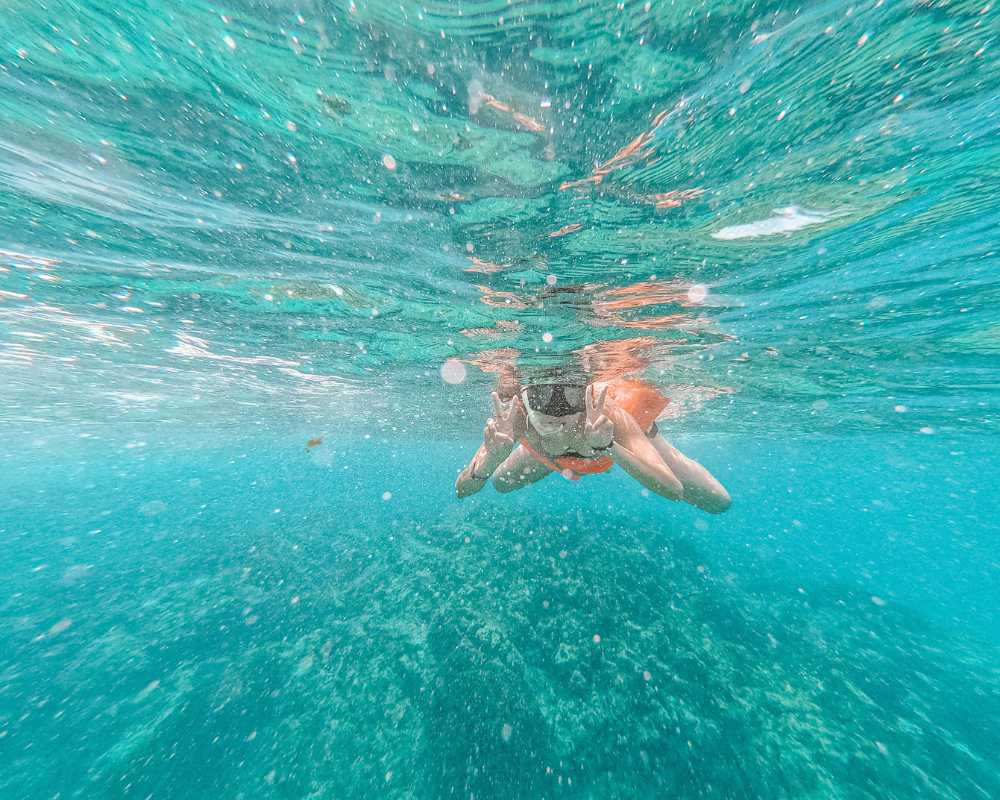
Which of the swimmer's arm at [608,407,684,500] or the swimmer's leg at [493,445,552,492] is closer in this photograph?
the swimmer's arm at [608,407,684,500]

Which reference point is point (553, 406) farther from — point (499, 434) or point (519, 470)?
point (519, 470)

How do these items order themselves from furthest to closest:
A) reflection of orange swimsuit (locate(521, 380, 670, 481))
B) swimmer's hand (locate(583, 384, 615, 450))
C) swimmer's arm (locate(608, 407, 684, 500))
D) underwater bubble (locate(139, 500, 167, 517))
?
underwater bubble (locate(139, 500, 167, 517))
reflection of orange swimsuit (locate(521, 380, 670, 481))
swimmer's arm (locate(608, 407, 684, 500))
swimmer's hand (locate(583, 384, 615, 450))

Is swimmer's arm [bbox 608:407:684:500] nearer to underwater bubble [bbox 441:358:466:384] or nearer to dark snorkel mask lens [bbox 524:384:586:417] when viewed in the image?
dark snorkel mask lens [bbox 524:384:586:417]

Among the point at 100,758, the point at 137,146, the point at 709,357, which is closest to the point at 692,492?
the point at 709,357

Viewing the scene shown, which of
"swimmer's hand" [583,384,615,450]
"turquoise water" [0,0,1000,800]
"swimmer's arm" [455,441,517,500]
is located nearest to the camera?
"turquoise water" [0,0,1000,800]

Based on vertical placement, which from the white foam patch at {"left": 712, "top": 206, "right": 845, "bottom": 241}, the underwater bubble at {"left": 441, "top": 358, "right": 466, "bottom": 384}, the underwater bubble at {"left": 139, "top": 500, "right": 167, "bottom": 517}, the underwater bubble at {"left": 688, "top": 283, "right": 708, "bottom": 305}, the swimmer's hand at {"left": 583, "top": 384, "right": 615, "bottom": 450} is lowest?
the underwater bubble at {"left": 139, "top": 500, "right": 167, "bottom": 517}

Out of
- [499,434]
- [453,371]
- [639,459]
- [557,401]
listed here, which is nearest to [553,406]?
[557,401]

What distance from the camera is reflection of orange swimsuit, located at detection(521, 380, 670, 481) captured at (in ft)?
21.0

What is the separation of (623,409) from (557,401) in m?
1.80

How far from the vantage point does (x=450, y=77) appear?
3.95 m

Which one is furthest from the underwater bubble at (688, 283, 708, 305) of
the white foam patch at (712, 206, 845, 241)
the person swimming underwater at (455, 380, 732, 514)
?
the person swimming underwater at (455, 380, 732, 514)

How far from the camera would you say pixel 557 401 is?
6.07m

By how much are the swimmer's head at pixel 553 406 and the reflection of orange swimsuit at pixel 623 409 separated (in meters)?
0.75

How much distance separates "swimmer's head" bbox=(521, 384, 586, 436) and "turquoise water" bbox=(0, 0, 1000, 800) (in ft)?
9.42
